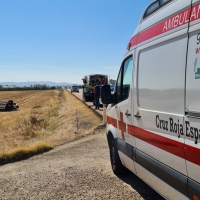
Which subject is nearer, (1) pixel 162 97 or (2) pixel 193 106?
(2) pixel 193 106

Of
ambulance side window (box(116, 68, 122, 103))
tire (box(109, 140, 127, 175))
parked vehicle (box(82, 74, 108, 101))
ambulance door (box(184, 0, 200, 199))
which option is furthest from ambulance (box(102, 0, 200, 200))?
parked vehicle (box(82, 74, 108, 101))

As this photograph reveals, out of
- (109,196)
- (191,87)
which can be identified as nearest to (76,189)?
(109,196)

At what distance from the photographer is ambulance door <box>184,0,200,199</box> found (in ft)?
Answer: 9.40

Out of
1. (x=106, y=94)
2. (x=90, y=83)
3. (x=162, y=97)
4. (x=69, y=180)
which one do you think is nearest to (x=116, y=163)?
(x=69, y=180)

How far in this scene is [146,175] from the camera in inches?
168

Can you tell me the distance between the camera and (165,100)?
11.4 feet

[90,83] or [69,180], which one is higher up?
[90,83]

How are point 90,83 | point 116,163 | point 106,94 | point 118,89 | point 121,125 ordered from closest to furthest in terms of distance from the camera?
1. point 121,125
2. point 118,89
3. point 106,94
4. point 116,163
5. point 90,83

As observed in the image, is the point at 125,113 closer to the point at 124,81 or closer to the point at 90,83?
the point at 124,81

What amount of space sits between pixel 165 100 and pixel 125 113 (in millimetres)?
1592

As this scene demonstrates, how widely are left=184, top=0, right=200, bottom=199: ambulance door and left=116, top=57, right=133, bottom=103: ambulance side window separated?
1.95 m

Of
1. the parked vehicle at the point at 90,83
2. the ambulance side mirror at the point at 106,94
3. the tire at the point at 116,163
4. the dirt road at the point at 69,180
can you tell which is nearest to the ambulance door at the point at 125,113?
the ambulance side mirror at the point at 106,94

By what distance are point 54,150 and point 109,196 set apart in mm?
4630

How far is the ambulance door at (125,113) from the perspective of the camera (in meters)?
4.80
